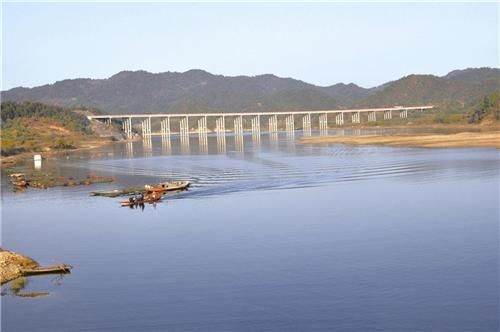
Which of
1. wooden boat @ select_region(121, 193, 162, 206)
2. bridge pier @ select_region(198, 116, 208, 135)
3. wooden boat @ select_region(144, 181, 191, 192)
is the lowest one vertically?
wooden boat @ select_region(121, 193, 162, 206)

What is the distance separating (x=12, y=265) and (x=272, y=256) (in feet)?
27.6

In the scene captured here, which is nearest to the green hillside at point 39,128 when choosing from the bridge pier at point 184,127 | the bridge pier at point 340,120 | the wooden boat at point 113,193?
the bridge pier at point 184,127

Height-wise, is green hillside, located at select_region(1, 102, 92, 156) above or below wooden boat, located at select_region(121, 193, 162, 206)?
above

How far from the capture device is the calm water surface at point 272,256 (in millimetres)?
17891

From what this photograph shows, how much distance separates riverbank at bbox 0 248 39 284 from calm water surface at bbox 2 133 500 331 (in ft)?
3.19

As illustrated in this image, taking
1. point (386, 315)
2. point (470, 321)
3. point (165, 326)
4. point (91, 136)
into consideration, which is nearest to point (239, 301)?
point (165, 326)

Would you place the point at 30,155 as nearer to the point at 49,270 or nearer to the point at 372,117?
the point at 49,270

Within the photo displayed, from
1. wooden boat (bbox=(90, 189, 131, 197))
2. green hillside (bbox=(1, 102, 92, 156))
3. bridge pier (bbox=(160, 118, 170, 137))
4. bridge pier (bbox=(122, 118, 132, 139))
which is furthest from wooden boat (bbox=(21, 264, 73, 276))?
bridge pier (bbox=(160, 118, 170, 137))

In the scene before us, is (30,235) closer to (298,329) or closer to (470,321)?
(298,329)

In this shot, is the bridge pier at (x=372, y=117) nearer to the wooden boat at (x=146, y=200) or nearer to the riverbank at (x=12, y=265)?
the wooden boat at (x=146, y=200)

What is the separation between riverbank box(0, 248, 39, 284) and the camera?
22.2 m

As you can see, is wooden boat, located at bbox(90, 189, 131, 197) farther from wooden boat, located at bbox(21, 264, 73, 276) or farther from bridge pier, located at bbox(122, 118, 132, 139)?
bridge pier, located at bbox(122, 118, 132, 139)

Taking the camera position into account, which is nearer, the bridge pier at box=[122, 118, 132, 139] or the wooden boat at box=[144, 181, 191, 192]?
the wooden boat at box=[144, 181, 191, 192]

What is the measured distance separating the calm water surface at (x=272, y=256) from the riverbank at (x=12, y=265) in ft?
3.19
